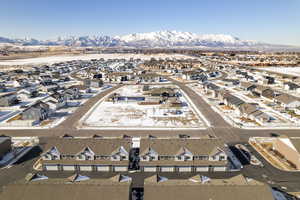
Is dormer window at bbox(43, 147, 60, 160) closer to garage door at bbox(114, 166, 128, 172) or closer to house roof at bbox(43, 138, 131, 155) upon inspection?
house roof at bbox(43, 138, 131, 155)

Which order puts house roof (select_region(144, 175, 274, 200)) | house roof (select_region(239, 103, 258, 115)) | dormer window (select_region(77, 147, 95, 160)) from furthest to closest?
house roof (select_region(239, 103, 258, 115)) → dormer window (select_region(77, 147, 95, 160)) → house roof (select_region(144, 175, 274, 200))

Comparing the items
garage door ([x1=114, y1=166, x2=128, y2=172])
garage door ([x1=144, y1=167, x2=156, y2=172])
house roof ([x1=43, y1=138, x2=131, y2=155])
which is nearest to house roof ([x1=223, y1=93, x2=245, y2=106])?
garage door ([x1=144, y1=167, x2=156, y2=172])

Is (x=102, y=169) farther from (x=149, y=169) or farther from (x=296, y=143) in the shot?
(x=296, y=143)

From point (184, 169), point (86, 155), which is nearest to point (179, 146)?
point (184, 169)

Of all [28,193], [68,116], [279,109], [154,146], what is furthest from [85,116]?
[279,109]

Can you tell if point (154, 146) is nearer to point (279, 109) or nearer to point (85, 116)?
point (85, 116)

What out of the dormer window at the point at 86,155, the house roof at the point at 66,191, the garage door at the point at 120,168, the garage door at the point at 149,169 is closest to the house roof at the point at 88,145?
the dormer window at the point at 86,155
